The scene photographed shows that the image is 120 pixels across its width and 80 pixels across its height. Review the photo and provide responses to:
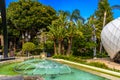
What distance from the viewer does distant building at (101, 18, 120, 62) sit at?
27484mm

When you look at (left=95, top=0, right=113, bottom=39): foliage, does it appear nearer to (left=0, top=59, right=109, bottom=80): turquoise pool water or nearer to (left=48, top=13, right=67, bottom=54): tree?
(left=48, top=13, right=67, bottom=54): tree

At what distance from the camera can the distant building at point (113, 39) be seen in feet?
90.2

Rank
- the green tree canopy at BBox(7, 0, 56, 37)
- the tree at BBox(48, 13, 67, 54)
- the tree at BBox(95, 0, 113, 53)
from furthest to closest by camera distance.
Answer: the tree at BBox(95, 0, 113, 53) < the green tree canopy at BBox(7, 0, 56, 37) < the tree at BBox(48, 13, 67, 54)

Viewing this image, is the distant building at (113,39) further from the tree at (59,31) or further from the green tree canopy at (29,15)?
the green tree canopy at (29,15)

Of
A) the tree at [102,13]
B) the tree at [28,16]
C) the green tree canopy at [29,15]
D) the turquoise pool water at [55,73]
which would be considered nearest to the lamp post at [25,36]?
the tree at [28,16]

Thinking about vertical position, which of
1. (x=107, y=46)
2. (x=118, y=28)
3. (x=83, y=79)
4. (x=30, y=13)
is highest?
(x=30, y=13)

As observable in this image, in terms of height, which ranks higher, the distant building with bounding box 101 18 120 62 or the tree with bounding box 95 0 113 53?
the tree with bounding box 95 0 113 53

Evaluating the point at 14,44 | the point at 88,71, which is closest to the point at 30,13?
the point at 14,44

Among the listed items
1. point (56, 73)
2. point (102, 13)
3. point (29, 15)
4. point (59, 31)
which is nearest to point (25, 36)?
point (29, 15)

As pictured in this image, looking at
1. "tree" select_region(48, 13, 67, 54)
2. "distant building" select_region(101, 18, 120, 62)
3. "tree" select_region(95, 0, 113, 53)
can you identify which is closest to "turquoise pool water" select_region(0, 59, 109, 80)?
"distant building" select_region(101, 18, 120, 62)

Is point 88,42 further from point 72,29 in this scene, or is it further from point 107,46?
point 107,46

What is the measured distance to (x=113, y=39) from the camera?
28.0m

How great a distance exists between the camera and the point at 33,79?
1079 cm

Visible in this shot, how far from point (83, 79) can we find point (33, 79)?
20.1 ft
